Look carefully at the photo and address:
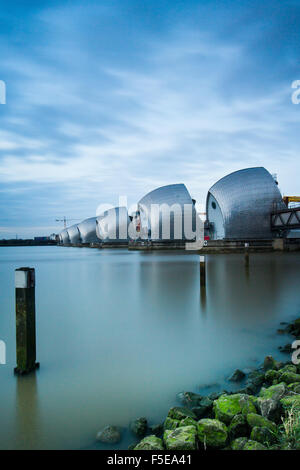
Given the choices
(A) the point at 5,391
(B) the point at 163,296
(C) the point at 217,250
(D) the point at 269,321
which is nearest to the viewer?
(A) the point at 5,391

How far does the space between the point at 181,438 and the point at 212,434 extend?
0.83 feet

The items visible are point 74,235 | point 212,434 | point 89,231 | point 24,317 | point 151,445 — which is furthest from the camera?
point 74,235

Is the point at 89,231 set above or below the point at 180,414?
above

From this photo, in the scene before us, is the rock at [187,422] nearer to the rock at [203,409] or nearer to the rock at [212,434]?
the rock at [212,434]

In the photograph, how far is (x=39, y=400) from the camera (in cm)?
353

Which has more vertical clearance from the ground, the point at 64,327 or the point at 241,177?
the point at 241,177

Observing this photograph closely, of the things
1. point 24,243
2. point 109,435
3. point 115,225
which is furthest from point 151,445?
point 24,243

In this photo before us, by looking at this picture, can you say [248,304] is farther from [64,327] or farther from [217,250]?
[217,250]

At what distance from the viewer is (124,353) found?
16.5 ft

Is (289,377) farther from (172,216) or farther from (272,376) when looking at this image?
(172,216)

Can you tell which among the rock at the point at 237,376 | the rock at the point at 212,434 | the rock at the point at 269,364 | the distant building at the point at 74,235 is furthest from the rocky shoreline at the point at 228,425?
the distant building at the point at 74,235

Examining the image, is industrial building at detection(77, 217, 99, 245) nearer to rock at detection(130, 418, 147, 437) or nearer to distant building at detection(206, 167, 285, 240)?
distant building at detection(206, 167, 285, 240)
